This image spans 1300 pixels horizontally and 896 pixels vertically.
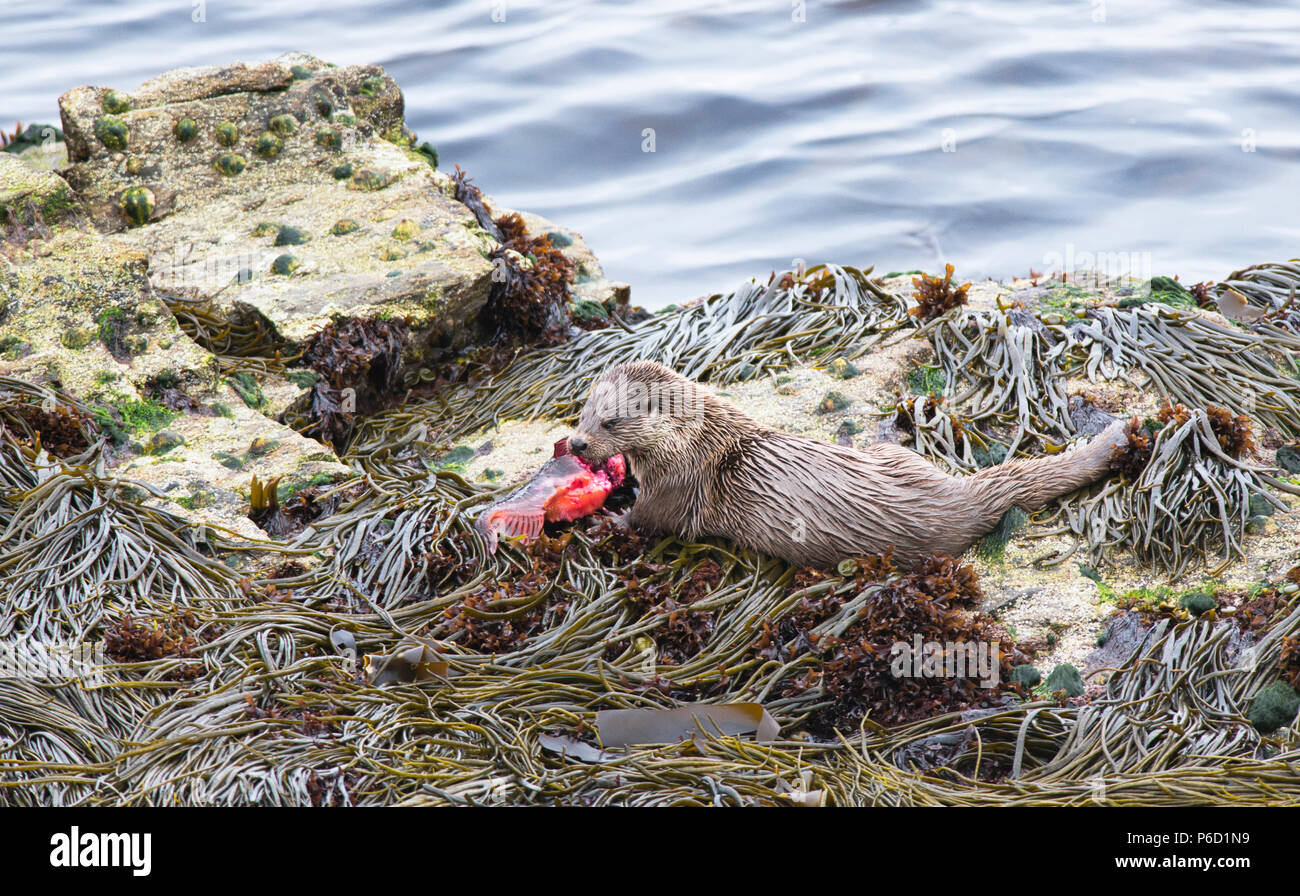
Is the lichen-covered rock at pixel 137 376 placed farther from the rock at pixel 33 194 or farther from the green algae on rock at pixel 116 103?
the green algae on rock at pixel 116 103

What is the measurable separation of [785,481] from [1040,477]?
1235 mm

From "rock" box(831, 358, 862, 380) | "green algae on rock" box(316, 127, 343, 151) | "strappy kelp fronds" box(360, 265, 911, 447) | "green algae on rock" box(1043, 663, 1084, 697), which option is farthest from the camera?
"green algae on rock" box(316, 127, 343, 151)

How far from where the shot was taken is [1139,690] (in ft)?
15.8

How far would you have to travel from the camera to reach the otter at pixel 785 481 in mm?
5551

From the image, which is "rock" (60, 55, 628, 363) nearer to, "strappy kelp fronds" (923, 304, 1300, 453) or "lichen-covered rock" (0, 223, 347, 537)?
"lichen-covered rock" (0, 223, 347, 537)

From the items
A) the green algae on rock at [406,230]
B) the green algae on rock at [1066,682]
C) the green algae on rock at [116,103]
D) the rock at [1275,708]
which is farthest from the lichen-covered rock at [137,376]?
the rock at [1275,708]

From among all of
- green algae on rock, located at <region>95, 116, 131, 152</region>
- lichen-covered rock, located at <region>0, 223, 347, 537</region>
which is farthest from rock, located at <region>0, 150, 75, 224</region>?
green algae on rock, located at <region>95, 116, 131, 152</region>

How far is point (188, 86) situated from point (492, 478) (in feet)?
14.6

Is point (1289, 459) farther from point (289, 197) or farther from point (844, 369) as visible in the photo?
point (289, 197)

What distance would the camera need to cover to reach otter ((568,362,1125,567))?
5.55 meters

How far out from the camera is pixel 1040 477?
19.2ft

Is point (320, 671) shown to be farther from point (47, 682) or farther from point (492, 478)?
point (492, 478)

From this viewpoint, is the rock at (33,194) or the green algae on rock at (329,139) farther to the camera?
the green algae on rock at (329,139)

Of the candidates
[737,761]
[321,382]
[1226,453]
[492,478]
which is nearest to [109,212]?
[321,382]
